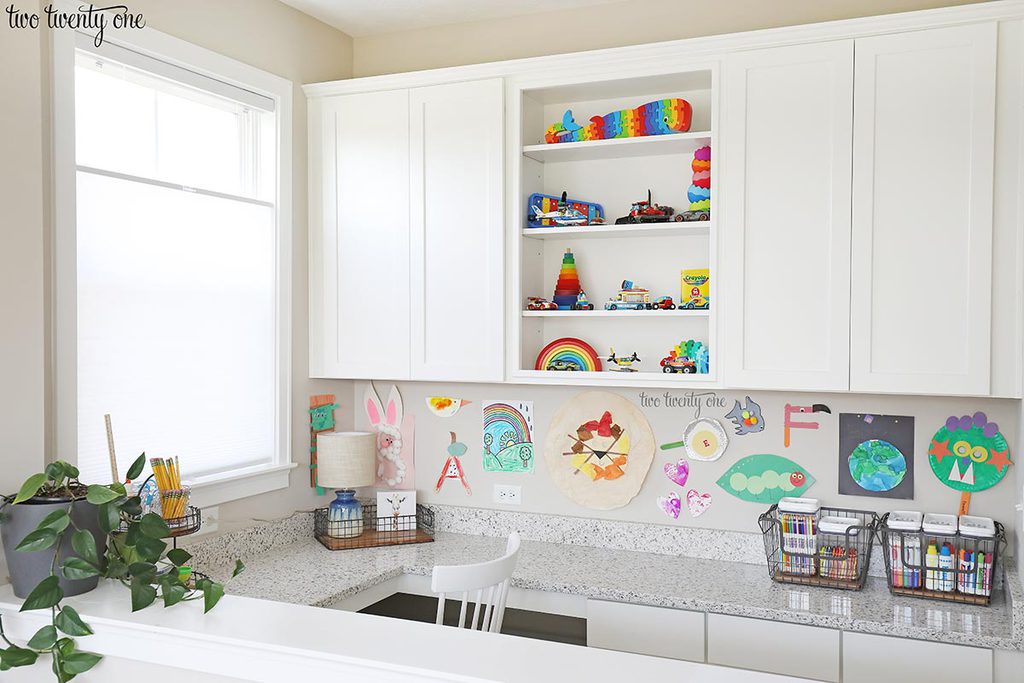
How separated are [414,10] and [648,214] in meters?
1.16

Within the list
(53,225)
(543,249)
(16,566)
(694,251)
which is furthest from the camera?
(543,249)

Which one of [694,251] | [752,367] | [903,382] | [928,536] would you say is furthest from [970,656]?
[694,251]

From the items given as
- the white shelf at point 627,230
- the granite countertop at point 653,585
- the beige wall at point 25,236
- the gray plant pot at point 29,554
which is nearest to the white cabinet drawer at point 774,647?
the granite countertop at point 653,585

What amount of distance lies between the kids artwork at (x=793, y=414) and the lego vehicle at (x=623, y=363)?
522mm

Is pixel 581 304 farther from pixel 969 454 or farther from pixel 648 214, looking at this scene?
pixel 969 454

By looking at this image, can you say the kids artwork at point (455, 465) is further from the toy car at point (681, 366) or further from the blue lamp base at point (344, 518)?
the toy car at point (681, 366)

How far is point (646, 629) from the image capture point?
8.80ft

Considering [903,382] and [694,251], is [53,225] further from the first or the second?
[903,382]

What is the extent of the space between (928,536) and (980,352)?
557mm

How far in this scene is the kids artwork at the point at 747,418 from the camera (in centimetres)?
300

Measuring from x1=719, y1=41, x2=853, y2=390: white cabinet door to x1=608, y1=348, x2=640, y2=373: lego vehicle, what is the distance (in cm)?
41

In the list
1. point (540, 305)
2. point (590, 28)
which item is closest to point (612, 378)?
point (540, 305)

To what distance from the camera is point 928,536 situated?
2.60m

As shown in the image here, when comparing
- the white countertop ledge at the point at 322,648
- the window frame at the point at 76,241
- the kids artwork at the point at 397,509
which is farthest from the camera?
the kids artwork at the point at 397,509
